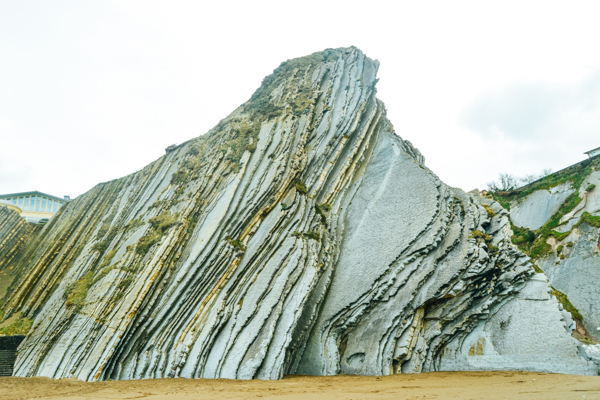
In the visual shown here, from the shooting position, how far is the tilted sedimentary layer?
18672 mm

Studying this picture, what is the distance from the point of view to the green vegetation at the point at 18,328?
640 inches

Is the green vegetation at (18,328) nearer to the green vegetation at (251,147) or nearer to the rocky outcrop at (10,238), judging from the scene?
the rocky outcrop at (10,238)

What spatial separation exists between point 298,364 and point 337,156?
1003cm

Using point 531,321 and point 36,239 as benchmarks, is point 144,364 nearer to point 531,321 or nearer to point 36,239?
point 531,321

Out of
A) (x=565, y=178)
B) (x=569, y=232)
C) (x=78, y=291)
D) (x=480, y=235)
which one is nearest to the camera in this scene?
(x=480, y=235)

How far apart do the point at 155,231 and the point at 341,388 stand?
1126cm

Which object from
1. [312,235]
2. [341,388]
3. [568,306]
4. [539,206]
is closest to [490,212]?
[312,235]

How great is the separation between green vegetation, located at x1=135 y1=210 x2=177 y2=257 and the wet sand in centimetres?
560

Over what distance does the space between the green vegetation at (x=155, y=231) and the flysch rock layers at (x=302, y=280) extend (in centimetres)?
7

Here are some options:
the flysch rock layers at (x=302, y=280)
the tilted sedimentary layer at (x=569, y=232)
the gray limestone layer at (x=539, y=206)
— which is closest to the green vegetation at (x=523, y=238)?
the tilted sedimentary layer at (x=569, y=232)

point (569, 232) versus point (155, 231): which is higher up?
point (569, 232)

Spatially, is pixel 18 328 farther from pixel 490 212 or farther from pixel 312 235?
pixel 490 212

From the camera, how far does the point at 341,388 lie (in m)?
9.16

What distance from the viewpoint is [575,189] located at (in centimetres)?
2477
